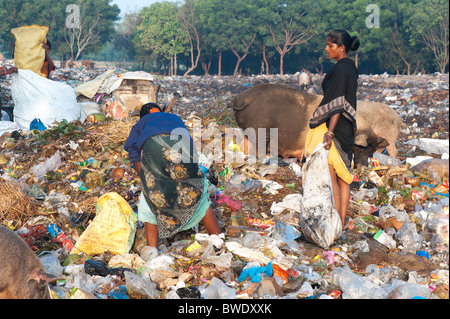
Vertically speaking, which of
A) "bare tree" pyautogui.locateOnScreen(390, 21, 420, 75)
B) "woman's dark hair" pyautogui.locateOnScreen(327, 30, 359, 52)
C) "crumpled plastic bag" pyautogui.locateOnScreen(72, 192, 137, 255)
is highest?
"bare tree" pyautogui.locateOnScreen(390, 21, 420, 75)

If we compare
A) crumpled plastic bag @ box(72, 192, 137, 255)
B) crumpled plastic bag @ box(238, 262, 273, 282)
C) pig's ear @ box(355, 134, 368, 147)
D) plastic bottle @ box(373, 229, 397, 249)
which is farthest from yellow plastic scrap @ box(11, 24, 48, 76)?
plastic bottle @ box(373, 229, 397, 249)

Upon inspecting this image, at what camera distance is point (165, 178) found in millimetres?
3375

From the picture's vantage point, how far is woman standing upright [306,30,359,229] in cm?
351

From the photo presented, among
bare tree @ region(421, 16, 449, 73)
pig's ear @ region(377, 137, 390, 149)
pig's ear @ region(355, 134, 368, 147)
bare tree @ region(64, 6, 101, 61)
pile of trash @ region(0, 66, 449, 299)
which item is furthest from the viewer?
bare tree @ region(64, 6, 101, 61)

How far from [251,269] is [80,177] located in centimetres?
295

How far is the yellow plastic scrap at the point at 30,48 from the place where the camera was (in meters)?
7.20

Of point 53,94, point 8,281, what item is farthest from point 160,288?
point 53,94

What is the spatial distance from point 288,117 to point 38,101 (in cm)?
359

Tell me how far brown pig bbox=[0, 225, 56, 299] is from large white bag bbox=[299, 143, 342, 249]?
6.14 feet

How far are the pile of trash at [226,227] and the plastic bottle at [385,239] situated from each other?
0.01 meters

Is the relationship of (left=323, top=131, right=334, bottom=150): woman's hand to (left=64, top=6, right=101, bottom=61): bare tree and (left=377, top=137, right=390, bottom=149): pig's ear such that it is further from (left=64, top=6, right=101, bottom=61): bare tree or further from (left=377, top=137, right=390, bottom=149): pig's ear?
(left=64, top=6, right=101, bottom=61): bare tree

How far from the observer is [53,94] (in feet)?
22.2

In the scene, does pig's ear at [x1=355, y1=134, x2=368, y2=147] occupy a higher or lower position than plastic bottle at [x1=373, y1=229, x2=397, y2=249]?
higher

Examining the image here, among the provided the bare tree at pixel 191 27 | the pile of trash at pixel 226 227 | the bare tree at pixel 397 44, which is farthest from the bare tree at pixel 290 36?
the pile of trash at pixel 226 227
